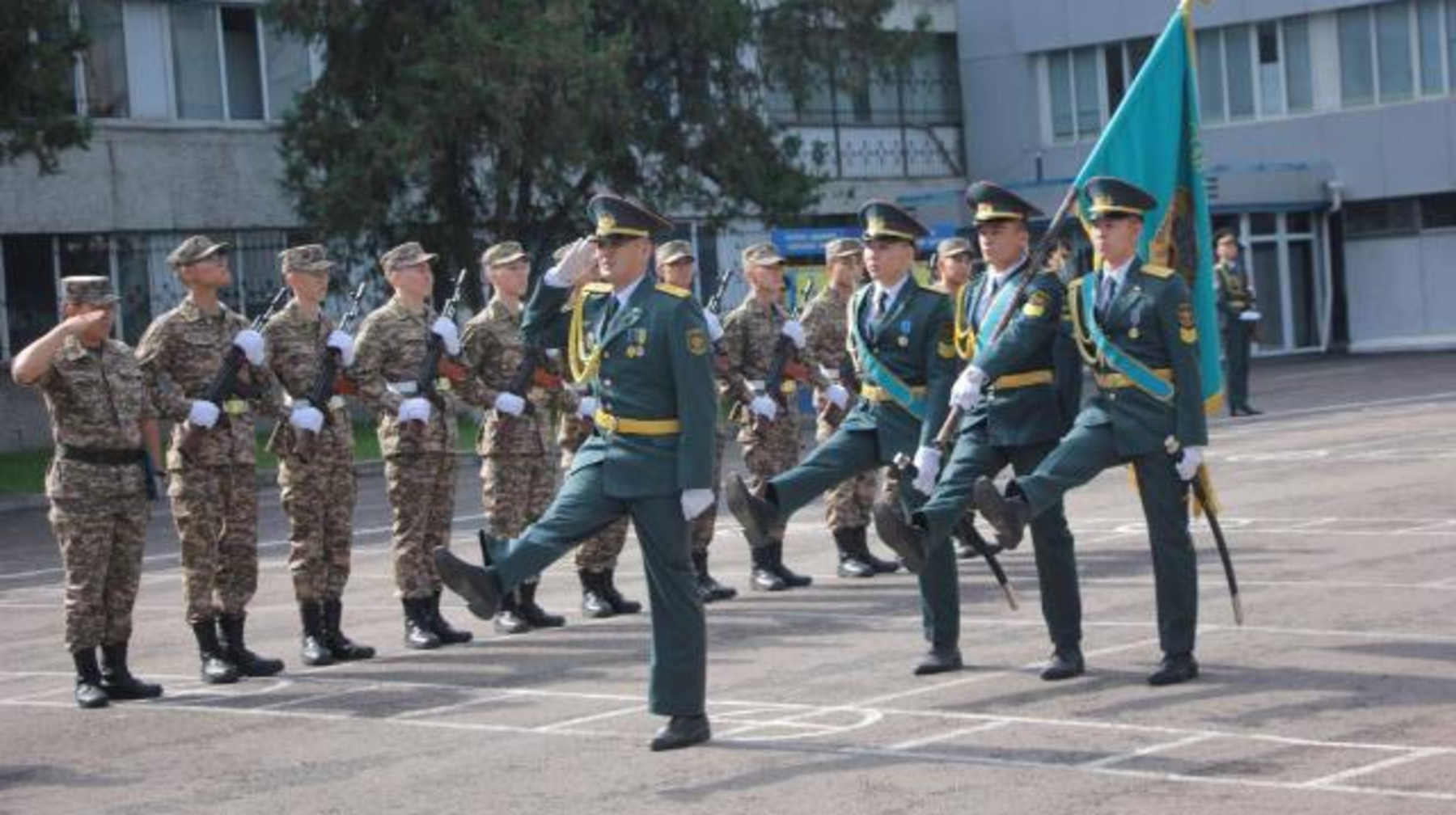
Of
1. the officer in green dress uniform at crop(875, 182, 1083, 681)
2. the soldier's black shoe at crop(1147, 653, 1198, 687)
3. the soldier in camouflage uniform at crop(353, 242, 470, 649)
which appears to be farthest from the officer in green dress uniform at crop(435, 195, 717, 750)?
the soldier in camouflage uniform at crop(353, 242, 470, 649)

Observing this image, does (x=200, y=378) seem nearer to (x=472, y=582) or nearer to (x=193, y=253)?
(x=193, y=253)

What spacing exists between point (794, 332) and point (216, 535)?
4624 millimetres

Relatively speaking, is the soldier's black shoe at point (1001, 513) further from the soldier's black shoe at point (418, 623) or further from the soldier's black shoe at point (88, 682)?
the soldier's black shoe at point (88, 682)

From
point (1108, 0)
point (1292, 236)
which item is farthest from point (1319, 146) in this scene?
point (1108, 0)

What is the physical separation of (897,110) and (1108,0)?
16.2 feet

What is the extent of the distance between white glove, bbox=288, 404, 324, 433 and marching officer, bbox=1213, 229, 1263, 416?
18.6 metres

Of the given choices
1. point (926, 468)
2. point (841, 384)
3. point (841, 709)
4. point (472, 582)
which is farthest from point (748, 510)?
point (841, 384)

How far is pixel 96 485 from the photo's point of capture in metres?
11.9

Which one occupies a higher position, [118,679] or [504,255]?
[504,255]

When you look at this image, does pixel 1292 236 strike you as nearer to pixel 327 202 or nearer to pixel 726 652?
pixel 327 202

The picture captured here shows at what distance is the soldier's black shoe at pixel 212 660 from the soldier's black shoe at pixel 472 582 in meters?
3.11

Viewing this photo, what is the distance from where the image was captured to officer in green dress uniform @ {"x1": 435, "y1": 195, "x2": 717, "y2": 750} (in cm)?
977

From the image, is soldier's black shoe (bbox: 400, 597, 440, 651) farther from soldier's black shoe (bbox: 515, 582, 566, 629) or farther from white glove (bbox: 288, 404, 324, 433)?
white glove (bbox: 288, 404, 324, 433)

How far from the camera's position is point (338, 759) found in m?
10.1
